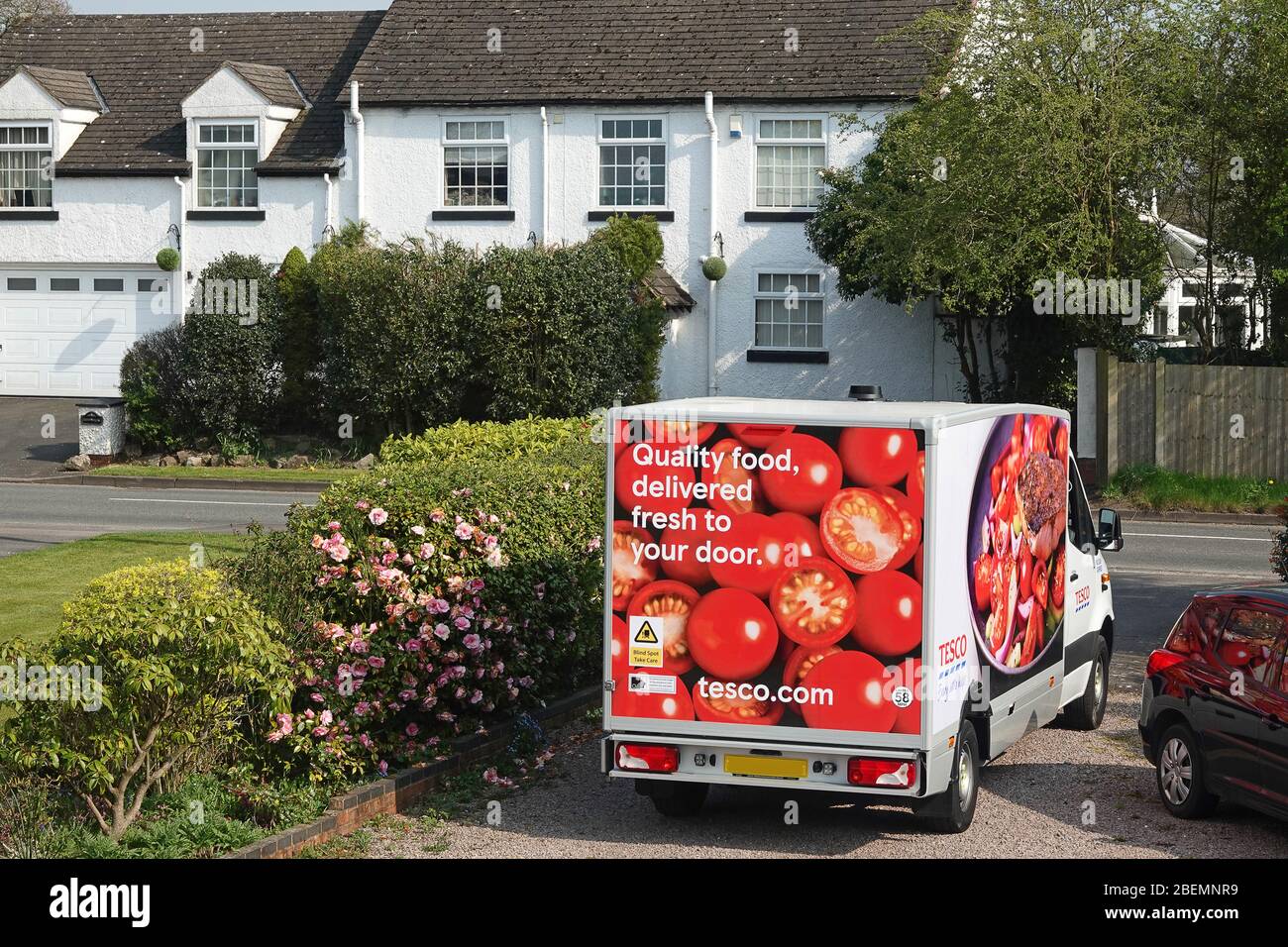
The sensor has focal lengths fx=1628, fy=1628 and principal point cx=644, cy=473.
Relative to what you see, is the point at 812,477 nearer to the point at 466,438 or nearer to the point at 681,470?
the point at 681,470

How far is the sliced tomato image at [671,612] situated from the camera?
8.90 metres

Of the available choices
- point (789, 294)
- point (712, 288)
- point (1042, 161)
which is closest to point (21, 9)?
point (712, 288)

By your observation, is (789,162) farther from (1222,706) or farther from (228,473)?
(1222,706)

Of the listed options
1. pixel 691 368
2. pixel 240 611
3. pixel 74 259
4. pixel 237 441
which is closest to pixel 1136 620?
pixel 240 611

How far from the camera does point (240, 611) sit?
8.77 metres

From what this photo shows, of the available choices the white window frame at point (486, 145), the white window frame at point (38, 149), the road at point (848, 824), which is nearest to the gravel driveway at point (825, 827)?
the road at point (848, 824)

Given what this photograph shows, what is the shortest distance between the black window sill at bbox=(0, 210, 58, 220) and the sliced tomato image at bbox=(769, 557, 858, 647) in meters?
29.9

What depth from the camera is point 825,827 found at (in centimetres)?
939

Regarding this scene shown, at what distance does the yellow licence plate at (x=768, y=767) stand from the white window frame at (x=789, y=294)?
2373 centimetres

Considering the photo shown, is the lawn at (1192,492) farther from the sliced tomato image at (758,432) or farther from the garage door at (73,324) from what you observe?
the garage door at (73,324)

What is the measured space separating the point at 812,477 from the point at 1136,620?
8383 millimetres

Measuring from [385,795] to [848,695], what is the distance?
2.77m

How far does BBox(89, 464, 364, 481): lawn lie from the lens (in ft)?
92.3

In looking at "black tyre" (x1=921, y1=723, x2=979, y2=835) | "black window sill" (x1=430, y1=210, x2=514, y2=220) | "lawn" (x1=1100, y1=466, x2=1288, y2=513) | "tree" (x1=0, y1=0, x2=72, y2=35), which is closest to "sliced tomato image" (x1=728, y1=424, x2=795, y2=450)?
"black tyre" (x1=921, y1=723, x2=979, y2=835)
